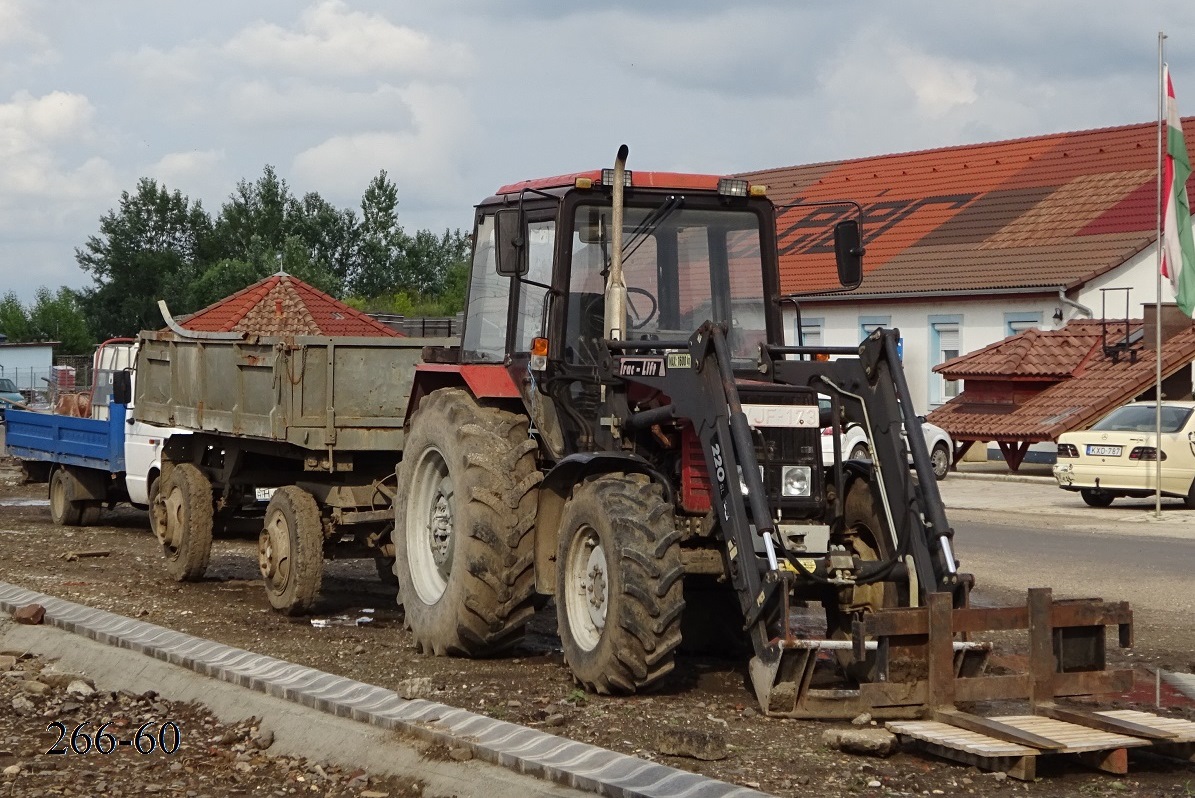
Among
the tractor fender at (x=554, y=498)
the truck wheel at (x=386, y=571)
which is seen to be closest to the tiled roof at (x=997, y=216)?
the truck wheel at (x=386, y=571)

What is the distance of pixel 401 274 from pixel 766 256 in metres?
74.3

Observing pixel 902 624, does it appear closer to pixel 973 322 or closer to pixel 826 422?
pixel 826 422

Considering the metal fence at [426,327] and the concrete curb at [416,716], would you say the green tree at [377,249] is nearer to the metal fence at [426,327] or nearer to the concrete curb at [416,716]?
the metal fence at [426,327]

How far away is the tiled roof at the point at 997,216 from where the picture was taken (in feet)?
115

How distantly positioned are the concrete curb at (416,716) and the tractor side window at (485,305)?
2.39m

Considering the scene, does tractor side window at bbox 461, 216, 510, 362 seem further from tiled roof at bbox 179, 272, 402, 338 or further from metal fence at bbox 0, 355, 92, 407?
metal fence at bbox 0, 355, 92, 407

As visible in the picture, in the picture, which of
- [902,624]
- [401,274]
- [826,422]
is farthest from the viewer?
[401,274]

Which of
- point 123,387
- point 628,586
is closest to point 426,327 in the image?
point 123,387

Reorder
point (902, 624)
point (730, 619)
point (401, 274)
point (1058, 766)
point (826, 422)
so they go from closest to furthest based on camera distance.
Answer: point (1058, 766) < point (902, 624) < point (826, 422) < point (730, 619) < point (401, 274)

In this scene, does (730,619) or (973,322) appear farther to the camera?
(973,322)

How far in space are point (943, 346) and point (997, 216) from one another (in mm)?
3866

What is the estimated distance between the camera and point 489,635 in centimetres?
957

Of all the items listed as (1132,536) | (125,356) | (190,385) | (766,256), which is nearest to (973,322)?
(1132,536)

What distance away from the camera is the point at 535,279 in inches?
389
